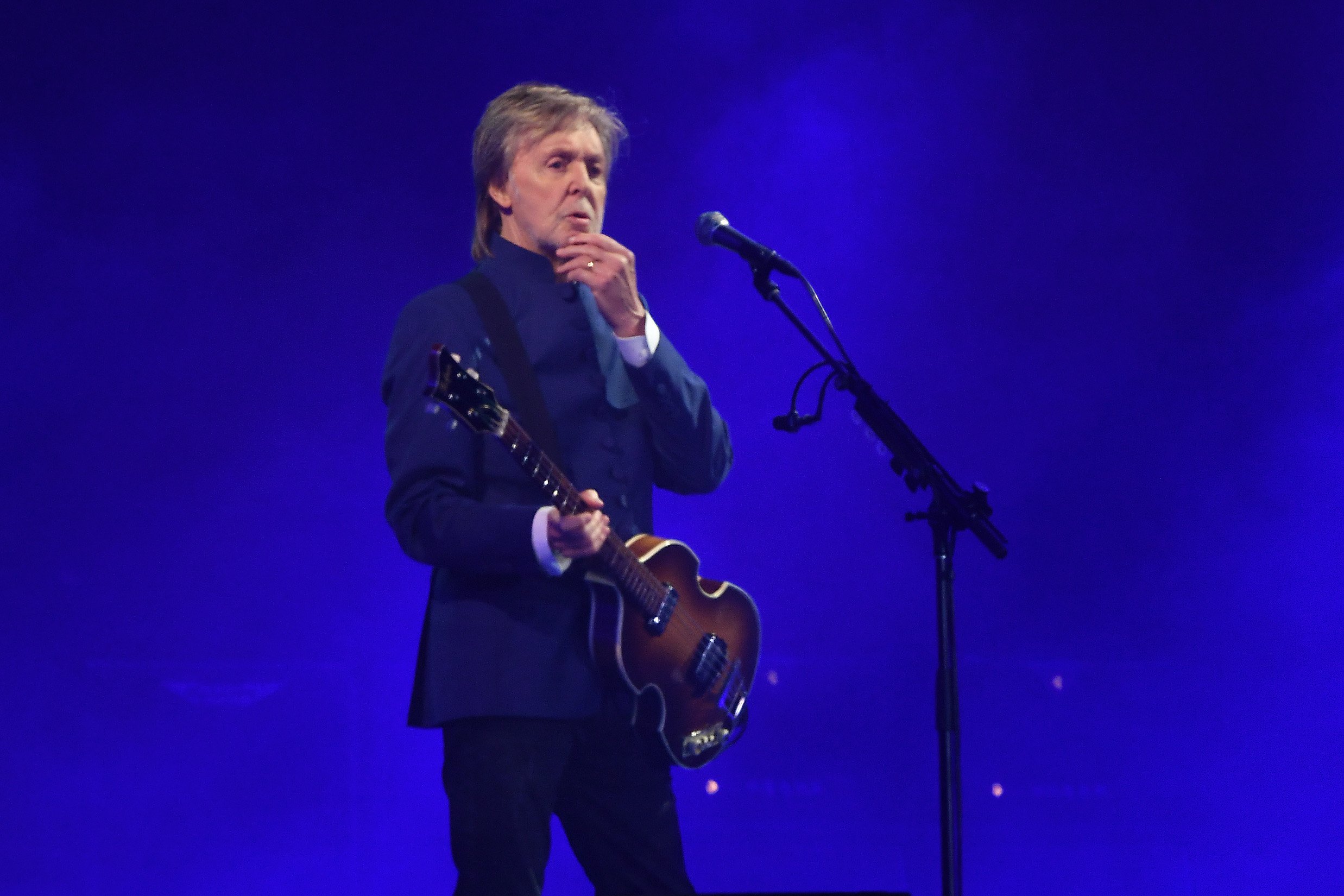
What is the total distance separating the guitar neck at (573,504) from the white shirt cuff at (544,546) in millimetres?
55

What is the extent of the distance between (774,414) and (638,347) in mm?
3390

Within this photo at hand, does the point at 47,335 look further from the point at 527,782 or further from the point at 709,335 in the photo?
the point at 527,782

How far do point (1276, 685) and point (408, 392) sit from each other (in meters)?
4.72

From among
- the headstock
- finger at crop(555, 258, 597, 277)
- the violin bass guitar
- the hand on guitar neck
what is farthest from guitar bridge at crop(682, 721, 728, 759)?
finger at crop(555, 258, 597, 277)

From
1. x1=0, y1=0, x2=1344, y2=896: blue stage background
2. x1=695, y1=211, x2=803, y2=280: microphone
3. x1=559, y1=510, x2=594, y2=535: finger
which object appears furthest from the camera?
x1=0, y1=0, x2=1344, y2=896: blue stage background

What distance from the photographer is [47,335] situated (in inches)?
165

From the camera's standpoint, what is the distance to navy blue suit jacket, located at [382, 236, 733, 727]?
177cm

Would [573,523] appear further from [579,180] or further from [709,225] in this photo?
[709,225]

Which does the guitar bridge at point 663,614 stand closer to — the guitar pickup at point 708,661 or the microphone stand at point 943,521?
the guitar pickup at point 708,661

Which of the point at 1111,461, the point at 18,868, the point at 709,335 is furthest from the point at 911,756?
the point at 18,868

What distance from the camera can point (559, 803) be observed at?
199cm

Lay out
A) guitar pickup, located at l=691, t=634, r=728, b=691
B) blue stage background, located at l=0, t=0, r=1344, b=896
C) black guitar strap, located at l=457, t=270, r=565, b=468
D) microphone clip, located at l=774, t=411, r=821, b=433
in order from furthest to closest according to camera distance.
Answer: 1. blue stage background, located at l=0, t=0, r=1344, b=896
2. microphone clip, located at l=774, t=411, r=821, b=433
3. guitar pickup, located at l=691, t=634, r=728, b=691
4. black guitar strap, located at l=457, t=270, r=565, b=468

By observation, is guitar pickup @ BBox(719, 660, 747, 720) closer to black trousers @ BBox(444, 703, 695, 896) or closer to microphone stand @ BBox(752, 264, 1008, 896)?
black trousers @ BBox(444, 703, 695, 896)

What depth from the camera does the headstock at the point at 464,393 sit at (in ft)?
5.58
